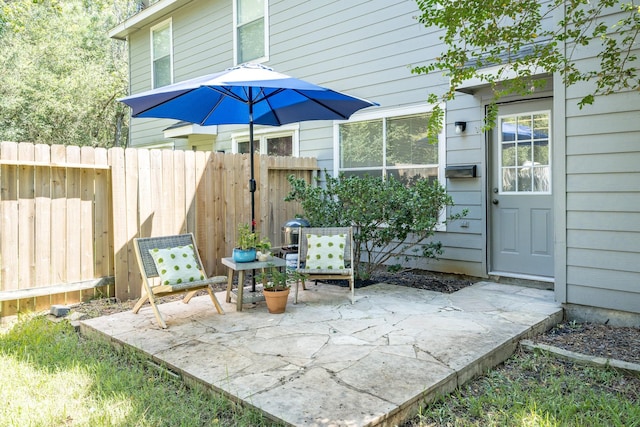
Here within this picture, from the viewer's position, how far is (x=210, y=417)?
8.52 ft

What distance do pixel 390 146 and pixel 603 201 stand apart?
10.3ft

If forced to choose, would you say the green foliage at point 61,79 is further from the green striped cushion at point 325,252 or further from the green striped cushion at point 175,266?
the green striped cushion at point 325,252

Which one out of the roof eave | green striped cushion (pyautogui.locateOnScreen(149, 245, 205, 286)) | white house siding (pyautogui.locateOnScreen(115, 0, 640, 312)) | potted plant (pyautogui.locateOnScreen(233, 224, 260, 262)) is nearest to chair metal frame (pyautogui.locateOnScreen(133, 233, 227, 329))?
green striped cushion (pyautogui.locateOnScreen(149, 245, 205, 286))

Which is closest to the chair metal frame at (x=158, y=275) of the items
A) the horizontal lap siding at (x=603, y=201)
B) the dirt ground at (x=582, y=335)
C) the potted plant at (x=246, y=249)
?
the potted plant at (x=246, y=249)

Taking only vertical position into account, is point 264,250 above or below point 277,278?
above

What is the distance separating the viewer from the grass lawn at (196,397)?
254 centimetres

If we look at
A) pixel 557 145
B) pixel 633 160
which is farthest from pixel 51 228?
pixel 633 160

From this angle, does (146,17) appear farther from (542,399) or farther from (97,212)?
(542,399)

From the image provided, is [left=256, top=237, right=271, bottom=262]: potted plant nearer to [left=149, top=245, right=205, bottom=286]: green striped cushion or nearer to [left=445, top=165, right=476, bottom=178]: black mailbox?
[left=149, top=245, right=205, bottom=286]: green striped cushion

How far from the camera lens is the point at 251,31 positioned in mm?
8875

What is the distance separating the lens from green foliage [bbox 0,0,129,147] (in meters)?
15.2

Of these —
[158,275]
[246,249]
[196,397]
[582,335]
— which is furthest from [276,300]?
[582,335]

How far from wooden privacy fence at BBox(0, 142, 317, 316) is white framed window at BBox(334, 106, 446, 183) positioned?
70.4 inches

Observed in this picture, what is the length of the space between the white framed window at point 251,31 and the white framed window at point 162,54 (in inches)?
96.7
